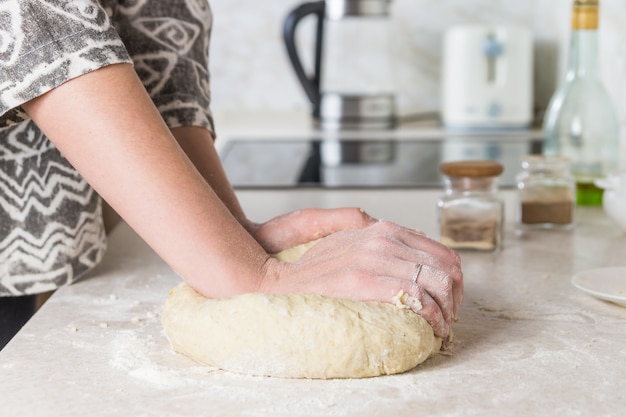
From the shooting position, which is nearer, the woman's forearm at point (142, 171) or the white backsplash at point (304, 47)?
the woman's forearm at point (142, 171)

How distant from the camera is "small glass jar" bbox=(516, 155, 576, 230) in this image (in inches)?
51.6

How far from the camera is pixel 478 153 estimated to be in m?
1.91

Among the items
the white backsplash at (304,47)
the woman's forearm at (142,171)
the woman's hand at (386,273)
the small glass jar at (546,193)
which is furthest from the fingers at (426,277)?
the white backsplash at (304,47)

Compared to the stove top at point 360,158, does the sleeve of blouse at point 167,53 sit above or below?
above

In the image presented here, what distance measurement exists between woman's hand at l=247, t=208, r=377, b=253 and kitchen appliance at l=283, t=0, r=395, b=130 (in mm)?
1268

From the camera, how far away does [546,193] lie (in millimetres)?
1318

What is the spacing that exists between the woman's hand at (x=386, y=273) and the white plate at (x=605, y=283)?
191mm

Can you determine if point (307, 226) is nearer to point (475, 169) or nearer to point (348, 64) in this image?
point (475, 169)

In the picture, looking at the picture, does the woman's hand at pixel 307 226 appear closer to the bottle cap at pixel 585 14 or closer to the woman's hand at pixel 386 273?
the woman's hand at pixel 386 273

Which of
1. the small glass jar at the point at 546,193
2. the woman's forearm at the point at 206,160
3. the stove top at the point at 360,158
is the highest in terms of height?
the woman's forearm at the point at 206,160

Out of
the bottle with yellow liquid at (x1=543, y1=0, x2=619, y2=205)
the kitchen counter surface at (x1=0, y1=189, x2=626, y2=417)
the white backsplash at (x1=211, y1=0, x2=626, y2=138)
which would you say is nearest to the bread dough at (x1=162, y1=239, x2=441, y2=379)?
the kitchen counter surface at (x1=0, y1=189, x2=626, y2=417)

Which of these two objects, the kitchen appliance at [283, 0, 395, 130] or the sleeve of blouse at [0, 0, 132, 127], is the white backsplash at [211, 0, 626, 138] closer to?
the kitchen appliance at [283, 0, 395, 130]

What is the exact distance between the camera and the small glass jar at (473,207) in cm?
119

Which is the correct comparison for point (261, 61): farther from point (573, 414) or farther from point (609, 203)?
point (573, 414)
